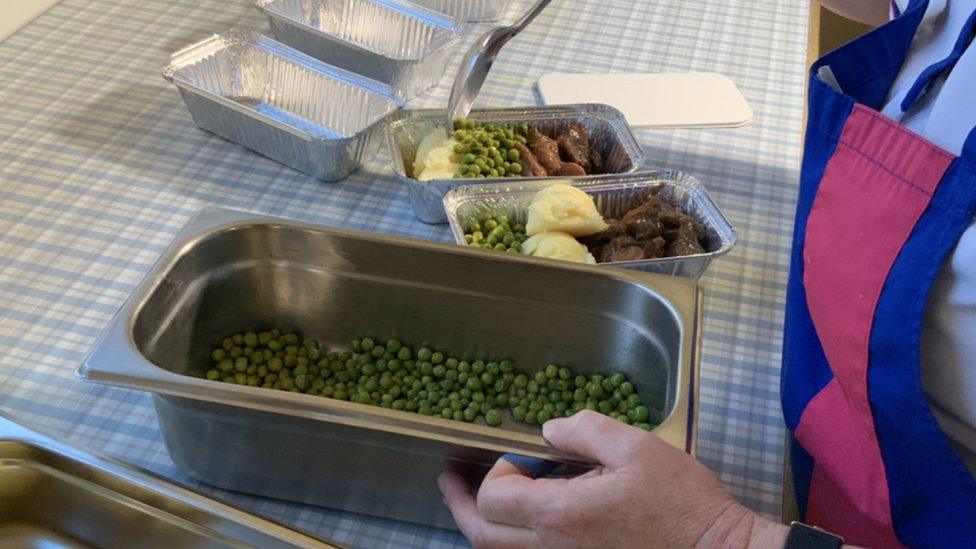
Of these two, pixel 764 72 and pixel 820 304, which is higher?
pixel 820 304

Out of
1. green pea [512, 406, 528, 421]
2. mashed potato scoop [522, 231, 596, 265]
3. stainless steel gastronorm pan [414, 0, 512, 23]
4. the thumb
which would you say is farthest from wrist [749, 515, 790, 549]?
stainless steel gastronorm pan [414, 0, 512, 23]

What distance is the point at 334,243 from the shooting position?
1032 mm

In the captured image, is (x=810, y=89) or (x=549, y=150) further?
(x=549, y=150)

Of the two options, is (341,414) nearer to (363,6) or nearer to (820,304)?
(820,304)

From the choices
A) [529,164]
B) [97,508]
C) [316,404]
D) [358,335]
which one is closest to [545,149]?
[529,164]

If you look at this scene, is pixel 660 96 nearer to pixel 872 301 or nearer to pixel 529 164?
pixel 529 164

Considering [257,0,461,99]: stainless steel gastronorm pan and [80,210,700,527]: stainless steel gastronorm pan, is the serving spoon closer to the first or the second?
[257,0,461,99]: stainless steel gastronorm pan

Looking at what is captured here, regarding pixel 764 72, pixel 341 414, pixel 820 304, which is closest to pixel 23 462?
pixel 341 414

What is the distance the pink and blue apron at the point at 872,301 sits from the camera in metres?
0.78

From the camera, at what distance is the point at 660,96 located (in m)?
1.60

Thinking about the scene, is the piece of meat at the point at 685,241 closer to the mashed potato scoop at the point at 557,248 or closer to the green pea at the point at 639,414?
the mashed potato scoop at the point at 557,248

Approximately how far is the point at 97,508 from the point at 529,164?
0.73m

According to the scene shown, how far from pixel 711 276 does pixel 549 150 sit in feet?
0.99

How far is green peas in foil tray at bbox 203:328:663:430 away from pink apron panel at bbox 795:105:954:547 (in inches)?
7.5
